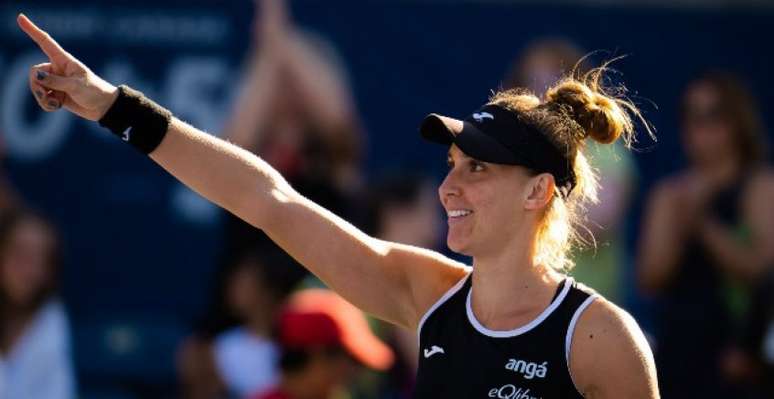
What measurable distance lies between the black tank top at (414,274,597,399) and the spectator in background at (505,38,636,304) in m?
2.76

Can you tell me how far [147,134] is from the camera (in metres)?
3.77

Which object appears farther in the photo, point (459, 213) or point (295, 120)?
point (295, 120)

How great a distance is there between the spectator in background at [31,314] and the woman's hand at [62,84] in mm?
3158

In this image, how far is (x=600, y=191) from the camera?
22.1ft

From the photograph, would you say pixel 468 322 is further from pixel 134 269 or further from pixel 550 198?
pixel 134 269

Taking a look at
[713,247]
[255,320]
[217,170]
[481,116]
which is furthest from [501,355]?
[713,247]

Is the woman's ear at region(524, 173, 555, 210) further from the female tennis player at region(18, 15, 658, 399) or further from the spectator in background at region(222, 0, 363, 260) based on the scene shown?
the spectator in background at region(222, 0, 363, 260)

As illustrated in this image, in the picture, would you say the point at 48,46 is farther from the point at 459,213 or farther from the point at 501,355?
the point at 501,355

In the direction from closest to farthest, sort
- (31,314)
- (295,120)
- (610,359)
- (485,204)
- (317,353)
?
(610,359), (485,204), (317,353), (31,314), (295,120)

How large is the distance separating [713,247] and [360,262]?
309 centimetres

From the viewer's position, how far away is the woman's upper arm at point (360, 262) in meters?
3.86

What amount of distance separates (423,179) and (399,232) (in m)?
0.49

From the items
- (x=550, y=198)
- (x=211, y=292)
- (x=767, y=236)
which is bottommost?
(x=211, y=292)

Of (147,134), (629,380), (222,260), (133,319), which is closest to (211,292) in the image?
(222,260)
